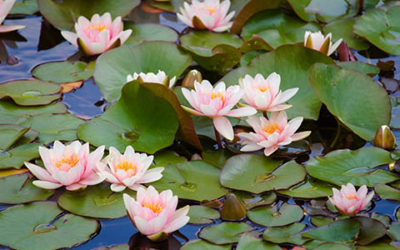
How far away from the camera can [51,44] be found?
3627 mm

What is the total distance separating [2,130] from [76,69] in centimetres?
76

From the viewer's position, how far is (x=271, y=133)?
2.49 m

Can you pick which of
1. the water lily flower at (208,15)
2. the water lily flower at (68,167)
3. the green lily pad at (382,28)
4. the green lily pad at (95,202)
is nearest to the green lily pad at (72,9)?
the water lily flower at (208,15)

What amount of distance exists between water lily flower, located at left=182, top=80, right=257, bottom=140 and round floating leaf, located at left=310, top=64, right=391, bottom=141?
0.41m

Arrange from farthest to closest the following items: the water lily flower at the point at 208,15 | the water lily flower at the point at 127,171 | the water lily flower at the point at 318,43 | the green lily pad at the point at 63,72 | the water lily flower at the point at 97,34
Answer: the water lily flower at the point at 208,15 → the water lily flower at the point at 97,34 → the green lily pad at the point at 63,72 → the water lily flower at the point at 318,43 → the water lily flower at the point at 127,171

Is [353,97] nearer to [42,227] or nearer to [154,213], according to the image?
[154,213]

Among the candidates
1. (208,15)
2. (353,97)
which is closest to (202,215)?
(353,97)

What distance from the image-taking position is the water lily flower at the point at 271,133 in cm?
246

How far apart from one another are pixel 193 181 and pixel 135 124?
452mm

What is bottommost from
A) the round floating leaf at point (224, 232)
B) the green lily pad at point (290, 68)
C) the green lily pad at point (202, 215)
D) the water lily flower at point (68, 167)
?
the green lily pad at point (202, 215)

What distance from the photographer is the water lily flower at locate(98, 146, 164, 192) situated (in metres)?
2.23

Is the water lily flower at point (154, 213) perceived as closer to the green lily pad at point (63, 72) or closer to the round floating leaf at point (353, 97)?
the round floating leaf at point (353, 97)

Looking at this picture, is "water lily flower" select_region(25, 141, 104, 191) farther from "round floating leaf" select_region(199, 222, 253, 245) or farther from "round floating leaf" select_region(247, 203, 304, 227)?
"round floating leaf" select_region(247, 203, 304, 227)

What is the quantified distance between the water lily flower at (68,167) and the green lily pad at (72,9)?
1.60 m
